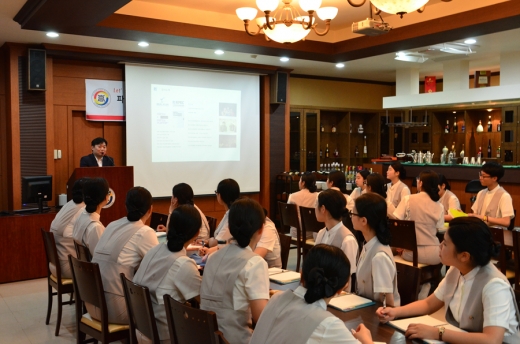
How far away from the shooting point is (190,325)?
2156 millimetres

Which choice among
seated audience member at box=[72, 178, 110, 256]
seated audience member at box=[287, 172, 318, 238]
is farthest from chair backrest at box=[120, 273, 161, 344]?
seated audience member at box=[287, 172, 318, 238]

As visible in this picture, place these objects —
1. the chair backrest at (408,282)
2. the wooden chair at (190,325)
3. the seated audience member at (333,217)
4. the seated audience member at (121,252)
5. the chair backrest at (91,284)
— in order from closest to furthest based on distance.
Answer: the wooden chair at (190,325)
the chair backrest at (408,282)
the chair backrest at (91,284)
the seated audience member at (121,252)
the seated audience member at (333,217)

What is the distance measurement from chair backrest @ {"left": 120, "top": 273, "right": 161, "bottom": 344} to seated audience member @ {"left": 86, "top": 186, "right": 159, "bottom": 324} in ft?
1.23

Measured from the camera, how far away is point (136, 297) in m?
2.63

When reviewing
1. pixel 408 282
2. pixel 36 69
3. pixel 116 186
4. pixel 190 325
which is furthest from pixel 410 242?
pixel 36 69

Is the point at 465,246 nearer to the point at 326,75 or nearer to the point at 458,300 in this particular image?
the point at 458,300

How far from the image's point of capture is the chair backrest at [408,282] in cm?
279

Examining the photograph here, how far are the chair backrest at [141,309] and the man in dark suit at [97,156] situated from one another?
4327mm

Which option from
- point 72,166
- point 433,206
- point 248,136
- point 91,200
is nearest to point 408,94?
point 248,136

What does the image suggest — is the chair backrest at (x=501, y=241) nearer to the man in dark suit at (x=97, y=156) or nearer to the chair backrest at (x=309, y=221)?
the chair backrest at (x=309, y=221)

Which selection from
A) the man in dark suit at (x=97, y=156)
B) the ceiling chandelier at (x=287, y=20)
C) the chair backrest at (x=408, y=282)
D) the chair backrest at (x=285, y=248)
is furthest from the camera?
the man in dark suit at (x=97, y=156)

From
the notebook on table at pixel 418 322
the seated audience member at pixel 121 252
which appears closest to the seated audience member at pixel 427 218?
the notebook on table at pixel 418 322

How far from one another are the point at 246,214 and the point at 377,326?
0.81m

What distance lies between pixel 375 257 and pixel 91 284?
5.65ft
